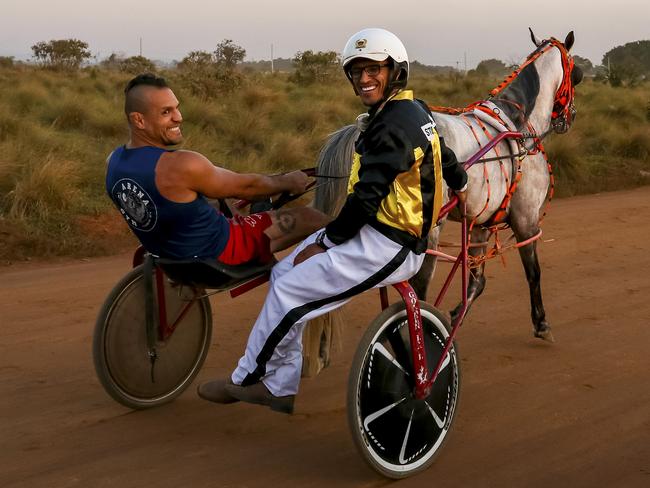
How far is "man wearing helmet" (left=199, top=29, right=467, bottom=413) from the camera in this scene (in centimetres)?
388

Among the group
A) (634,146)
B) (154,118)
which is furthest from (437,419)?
(634,146)

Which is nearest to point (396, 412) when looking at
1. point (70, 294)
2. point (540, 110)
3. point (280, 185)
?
point (280, 185)

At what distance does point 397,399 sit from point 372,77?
1406 mm

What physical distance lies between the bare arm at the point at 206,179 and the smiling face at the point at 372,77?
0.66 meters

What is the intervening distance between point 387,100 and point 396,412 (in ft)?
4.46

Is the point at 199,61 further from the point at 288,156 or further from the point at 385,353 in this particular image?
the point at 385,353

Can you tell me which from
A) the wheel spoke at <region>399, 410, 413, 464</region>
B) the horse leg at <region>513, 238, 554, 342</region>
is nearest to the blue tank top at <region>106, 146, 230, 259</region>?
the wheel spoke at <region>399, 410, 413, 464</region>

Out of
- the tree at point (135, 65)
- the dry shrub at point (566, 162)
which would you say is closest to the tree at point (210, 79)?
the dry shrub at point (566, 162)

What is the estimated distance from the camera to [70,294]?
24.6 ft

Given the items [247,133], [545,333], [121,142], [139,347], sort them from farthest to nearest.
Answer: [247,133] < [121,142] < [545,333] < [139,347]

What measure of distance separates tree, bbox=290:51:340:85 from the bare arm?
25051 mm

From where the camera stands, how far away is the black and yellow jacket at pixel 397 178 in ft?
12.7

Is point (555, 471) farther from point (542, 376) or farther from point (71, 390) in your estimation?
point (71, 390)

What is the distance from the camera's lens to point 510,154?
598 centimetres
